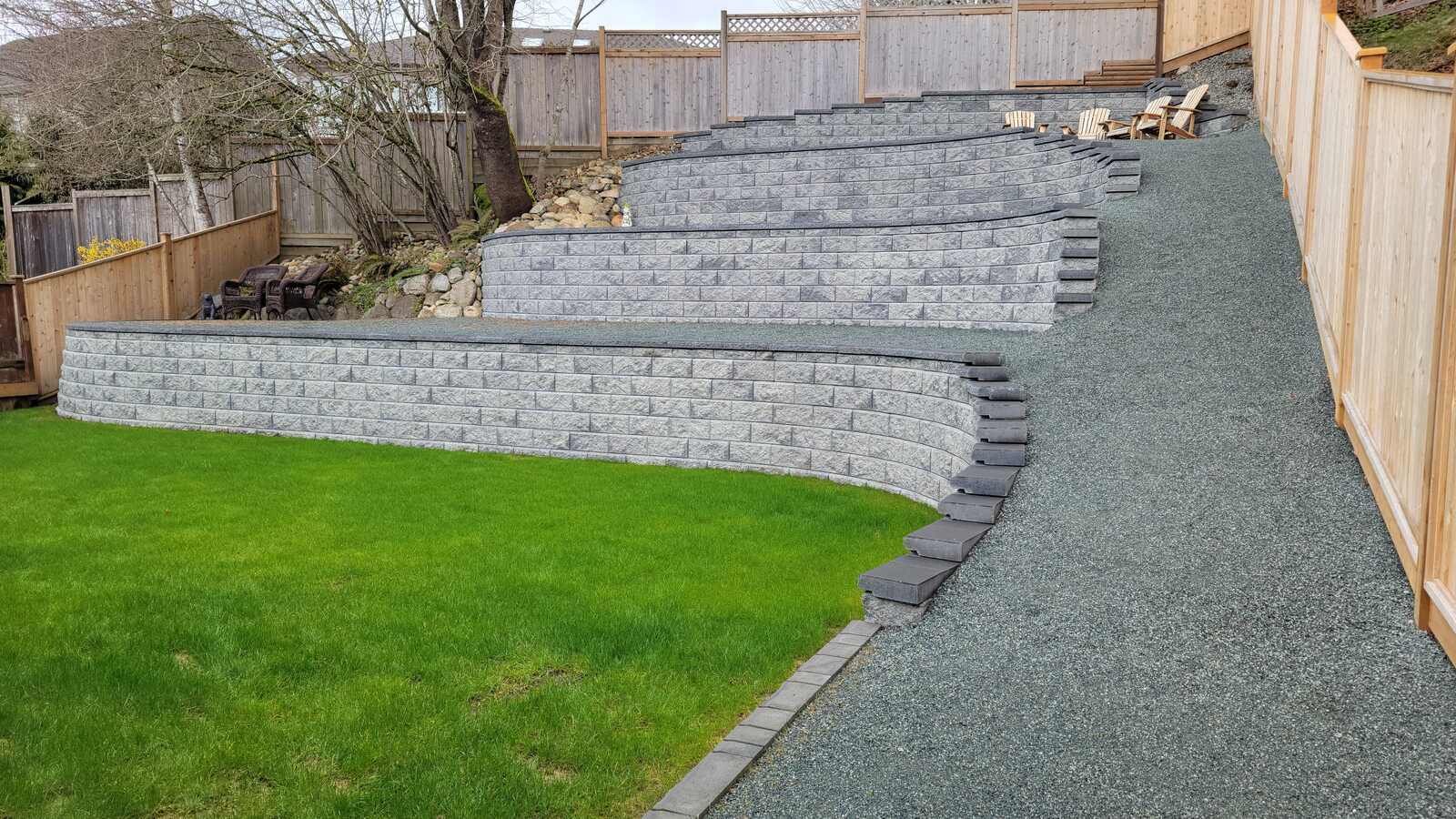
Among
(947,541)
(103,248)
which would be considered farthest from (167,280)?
(947,541)

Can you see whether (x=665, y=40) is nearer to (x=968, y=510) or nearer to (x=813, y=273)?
(x=813, y=273)

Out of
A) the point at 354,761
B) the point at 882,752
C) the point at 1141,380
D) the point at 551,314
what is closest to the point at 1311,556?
the point at 882,752

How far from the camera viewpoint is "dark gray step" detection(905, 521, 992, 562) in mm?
4820

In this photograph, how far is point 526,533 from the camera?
630cm

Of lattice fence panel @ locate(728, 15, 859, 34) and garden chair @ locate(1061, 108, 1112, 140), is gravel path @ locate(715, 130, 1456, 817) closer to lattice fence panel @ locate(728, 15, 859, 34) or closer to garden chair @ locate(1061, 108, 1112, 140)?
garden chair @ locate(1061, 108, 1112, 140)

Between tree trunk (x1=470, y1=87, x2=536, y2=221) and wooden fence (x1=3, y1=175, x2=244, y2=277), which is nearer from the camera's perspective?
tree trunk (x1=470, y1=87, x2=536, y2=221)

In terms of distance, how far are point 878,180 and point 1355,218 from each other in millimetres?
7947

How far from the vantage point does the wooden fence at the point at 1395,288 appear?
315cm

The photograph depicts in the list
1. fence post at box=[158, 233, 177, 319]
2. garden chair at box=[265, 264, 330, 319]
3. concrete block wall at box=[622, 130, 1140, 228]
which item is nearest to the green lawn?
concrete block wall at box=[622, 130, 1140, 228]

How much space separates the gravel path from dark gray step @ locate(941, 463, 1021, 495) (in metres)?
0.07

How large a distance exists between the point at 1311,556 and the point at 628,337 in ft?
20.1

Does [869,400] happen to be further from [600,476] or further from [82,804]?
[82,804]

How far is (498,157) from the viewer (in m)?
14.9

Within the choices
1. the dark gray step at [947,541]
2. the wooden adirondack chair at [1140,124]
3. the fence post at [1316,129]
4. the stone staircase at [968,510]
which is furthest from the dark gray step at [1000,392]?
the wooden adirondack chair at [1140,124]
